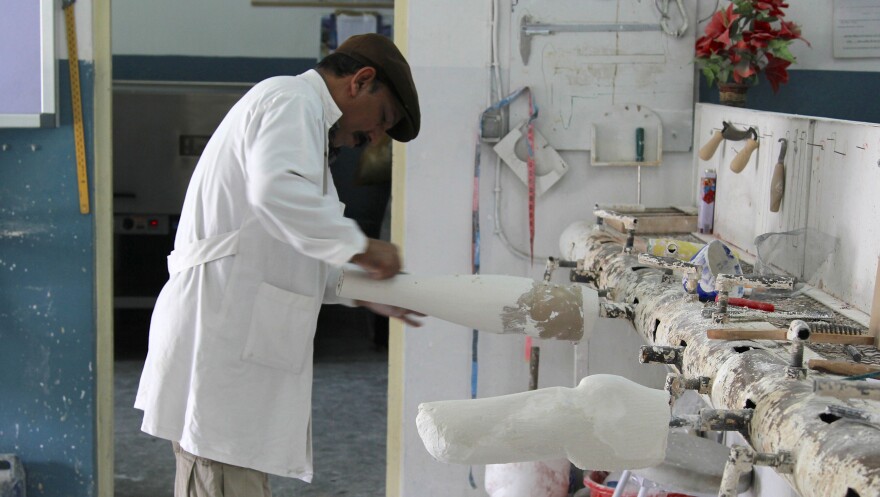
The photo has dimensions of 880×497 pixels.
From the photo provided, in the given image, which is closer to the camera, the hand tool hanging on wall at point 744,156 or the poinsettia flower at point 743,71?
the hand tool hanging on wall at point 744,156

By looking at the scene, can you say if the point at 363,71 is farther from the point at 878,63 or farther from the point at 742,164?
the point at 878,63

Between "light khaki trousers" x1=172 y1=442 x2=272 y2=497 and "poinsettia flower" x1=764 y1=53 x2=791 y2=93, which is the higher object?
"poinsettia flower" x1=764 y1=53 x2=791 y2=93

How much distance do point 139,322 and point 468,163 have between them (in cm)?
347

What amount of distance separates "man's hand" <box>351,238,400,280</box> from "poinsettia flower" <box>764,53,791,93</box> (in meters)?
1.86

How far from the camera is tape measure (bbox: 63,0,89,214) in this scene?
138 inches

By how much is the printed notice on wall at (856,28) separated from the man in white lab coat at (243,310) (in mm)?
1999

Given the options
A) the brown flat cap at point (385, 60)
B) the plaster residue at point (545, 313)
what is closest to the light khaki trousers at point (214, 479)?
the plaster residue at point (545, 313)

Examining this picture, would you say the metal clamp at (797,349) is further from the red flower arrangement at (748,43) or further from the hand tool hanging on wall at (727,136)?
the red flower arrangement at (748,43)

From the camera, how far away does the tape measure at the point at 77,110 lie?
3504 millimetres

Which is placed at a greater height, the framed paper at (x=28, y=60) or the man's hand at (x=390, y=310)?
the framed paper at (x=28, y=60)

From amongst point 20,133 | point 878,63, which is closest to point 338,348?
point 20,133

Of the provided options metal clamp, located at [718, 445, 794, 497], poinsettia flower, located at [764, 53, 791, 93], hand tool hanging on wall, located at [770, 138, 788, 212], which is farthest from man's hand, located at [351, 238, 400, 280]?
poinsettia flower, located at [764, 53, 791, 93]

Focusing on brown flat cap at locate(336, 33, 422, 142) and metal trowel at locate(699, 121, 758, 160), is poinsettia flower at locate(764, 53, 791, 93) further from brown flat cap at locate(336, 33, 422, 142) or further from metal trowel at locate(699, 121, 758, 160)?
brown flat cap at locate(336, 33, 422, 142)

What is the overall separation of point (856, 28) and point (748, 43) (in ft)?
1.75
